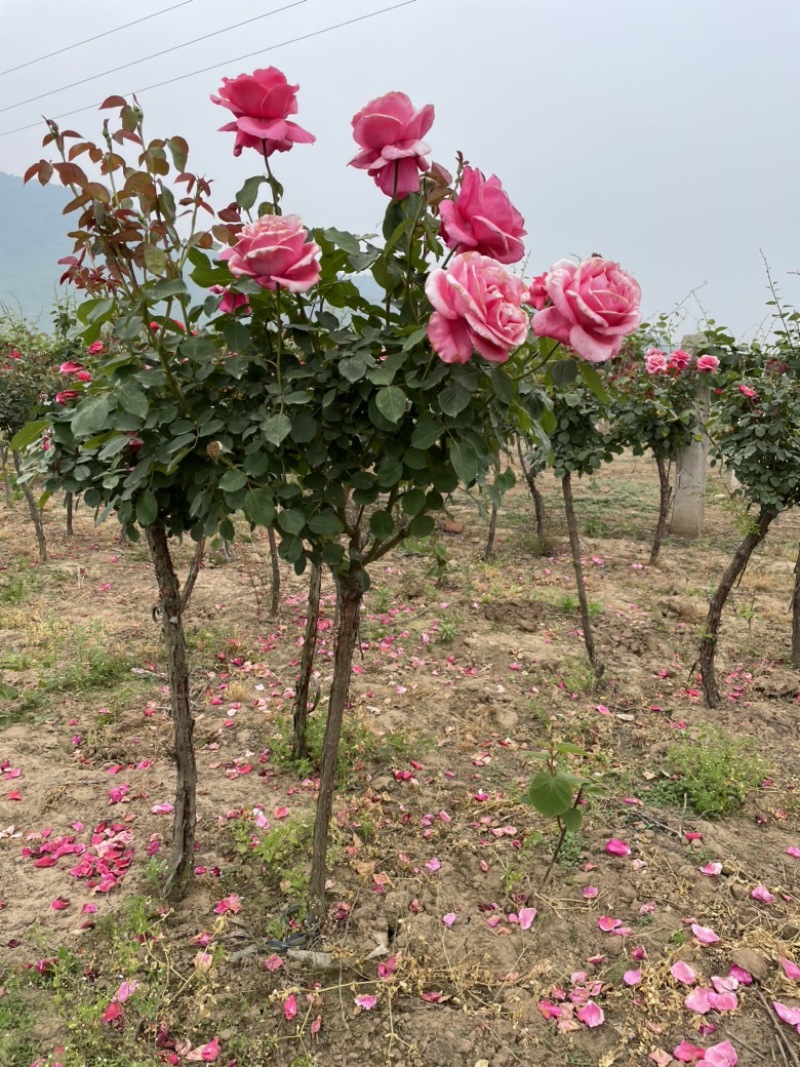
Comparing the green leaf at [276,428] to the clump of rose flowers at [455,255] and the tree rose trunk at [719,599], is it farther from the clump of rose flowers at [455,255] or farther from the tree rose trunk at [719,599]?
the tree rose trunk at [719,599]

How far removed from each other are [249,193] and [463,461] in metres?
0.65

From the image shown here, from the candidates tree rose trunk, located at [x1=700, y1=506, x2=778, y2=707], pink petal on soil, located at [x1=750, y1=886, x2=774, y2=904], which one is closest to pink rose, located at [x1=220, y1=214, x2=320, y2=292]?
pink petal on soil, located at [x1=750, y1=886, x2=774, y2=904]

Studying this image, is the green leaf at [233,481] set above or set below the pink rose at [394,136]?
below

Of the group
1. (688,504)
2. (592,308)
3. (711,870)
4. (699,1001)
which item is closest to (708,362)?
(711,870)

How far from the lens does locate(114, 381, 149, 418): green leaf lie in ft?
4.07

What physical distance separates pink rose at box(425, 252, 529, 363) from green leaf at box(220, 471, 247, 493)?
0.48 m

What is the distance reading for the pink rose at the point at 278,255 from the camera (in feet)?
3.85

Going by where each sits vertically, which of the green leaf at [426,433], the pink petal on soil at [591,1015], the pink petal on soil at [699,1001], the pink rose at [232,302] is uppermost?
the pink rose at [232,302]

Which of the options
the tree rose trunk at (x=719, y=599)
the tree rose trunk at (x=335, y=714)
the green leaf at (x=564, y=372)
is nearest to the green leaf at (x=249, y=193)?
the green leaf at (x=564, y=372)

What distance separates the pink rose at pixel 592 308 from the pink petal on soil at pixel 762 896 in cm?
226

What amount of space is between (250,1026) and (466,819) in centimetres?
122

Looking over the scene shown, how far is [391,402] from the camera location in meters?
1.21

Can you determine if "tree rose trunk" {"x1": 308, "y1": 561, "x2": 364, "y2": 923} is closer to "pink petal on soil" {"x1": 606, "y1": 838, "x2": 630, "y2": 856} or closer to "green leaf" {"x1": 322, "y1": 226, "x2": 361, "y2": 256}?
"green leaf" {"x1": 322, "y1": 226, "x2": 361, "y2": 256}

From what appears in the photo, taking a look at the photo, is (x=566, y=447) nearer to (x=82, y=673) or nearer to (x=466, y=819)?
(x=466, y=819)
